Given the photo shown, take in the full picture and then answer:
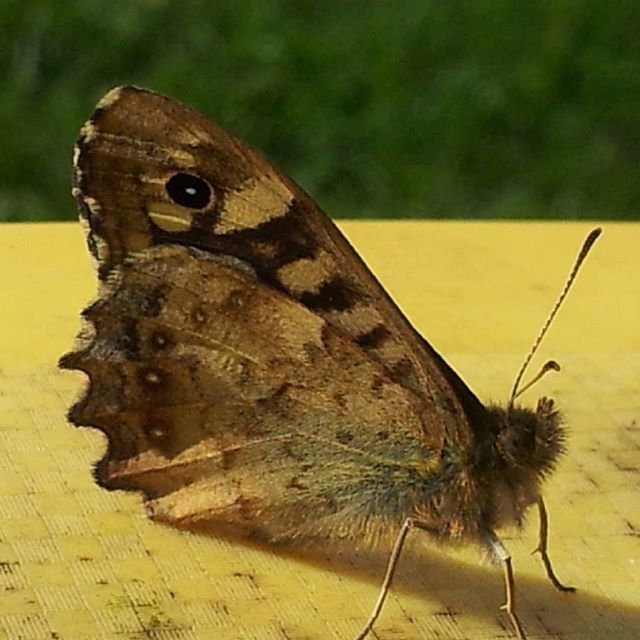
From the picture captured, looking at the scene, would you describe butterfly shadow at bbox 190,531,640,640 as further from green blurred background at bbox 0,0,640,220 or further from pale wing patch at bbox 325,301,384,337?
green blurred background at bbox 0,0,640,220

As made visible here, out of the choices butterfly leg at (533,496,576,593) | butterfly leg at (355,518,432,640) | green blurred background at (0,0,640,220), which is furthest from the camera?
green blurred background at (0,0,640,220)

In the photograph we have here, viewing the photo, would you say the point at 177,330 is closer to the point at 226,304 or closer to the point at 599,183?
the point at 226,304

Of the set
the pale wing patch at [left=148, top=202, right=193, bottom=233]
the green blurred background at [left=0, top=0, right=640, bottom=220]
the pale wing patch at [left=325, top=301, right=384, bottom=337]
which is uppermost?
the pale wing patch at [left=148, top=202, right=193, bottom=233]

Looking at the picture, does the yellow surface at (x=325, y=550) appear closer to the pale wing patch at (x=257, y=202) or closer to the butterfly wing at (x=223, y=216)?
the butterfly wing at (x=223, y=216)

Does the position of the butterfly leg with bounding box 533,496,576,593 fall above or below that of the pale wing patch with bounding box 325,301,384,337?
below

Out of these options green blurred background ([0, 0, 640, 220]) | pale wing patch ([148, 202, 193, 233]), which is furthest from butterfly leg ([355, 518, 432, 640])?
green blurred background ([0, 0, 640, 220])

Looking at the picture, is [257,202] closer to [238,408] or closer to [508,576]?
[238,408]

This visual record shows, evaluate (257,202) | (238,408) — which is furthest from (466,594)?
(257,202)
